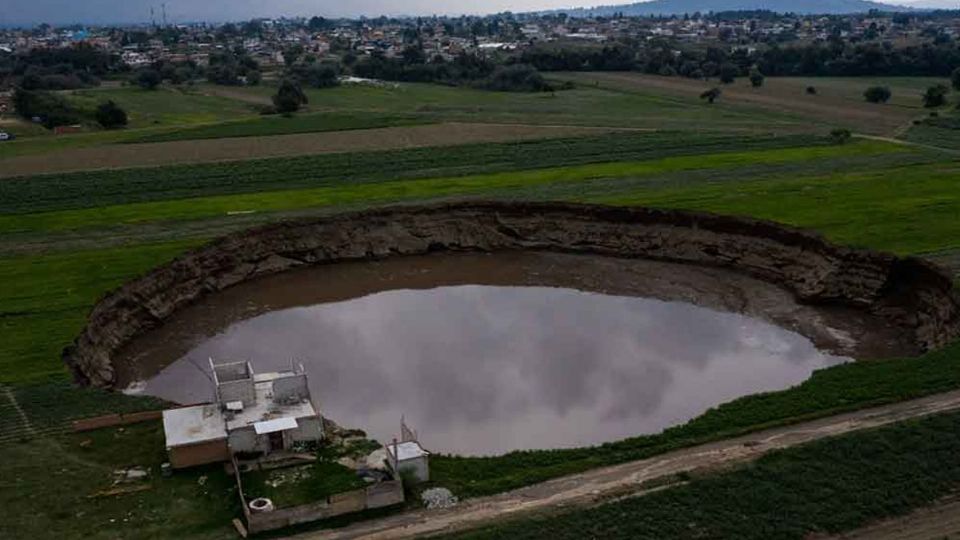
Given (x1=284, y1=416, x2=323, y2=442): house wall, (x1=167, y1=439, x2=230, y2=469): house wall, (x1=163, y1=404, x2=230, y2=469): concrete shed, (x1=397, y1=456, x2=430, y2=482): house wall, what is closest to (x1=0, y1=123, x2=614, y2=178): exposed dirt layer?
(x1=163, y1=404, x2=230, y2=469): concrete shed

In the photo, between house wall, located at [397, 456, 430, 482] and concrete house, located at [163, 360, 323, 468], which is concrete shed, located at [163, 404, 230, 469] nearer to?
concrete house, located at [163, 360, 323, 468]

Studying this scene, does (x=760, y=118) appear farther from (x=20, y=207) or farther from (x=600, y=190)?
(x=20, y=207)

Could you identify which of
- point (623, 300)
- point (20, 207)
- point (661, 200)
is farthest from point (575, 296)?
point (20, 207)

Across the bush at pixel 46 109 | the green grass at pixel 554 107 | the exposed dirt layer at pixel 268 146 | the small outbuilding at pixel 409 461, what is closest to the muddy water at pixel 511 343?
the small outbuilding at pixel 409 461

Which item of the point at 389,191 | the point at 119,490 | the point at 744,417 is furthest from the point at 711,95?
the point at 119,490

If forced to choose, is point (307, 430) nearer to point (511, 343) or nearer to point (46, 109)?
point (511, 343)

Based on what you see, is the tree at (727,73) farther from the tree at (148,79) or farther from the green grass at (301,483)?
the green grass at (301,483)
